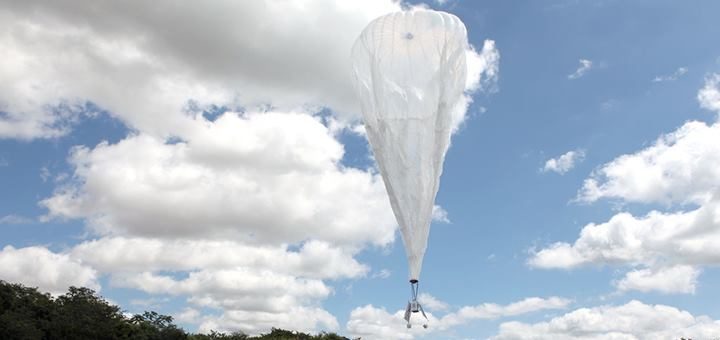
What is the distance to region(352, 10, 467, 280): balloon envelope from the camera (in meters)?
25.8

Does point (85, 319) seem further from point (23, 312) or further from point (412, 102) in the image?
point (412, 102)

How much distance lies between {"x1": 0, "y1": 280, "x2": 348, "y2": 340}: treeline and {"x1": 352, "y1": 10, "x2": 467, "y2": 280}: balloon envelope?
27.4 m

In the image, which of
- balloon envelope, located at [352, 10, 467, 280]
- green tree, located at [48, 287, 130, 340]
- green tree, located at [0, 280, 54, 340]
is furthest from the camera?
green tree, located at [48, 287, 130, 340]

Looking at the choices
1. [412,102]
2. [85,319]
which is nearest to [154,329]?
[85,319]

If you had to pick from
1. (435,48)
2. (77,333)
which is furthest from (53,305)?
(435,48)

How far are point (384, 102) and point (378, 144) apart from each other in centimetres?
176

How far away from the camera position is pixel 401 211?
85.2ft

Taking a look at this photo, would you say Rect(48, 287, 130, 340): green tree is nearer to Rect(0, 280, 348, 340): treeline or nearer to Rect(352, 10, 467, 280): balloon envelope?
Rect(0, 280, 348, 340): treeline

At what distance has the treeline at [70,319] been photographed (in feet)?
133

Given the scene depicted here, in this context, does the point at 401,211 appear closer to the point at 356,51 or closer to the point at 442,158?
the point at 442,158

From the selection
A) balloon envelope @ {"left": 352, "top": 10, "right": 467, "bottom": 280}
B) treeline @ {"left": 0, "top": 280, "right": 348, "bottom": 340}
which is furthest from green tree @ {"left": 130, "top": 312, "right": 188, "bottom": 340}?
balloon envelope @ {"left": 352, "top": 10, "right": 467, "bottom": 280}

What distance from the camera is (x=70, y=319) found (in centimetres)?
4331

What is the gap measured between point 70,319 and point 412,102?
3037cm

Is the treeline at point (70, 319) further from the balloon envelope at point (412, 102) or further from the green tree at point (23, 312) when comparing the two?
the balloon envelope at point (412, 102)
